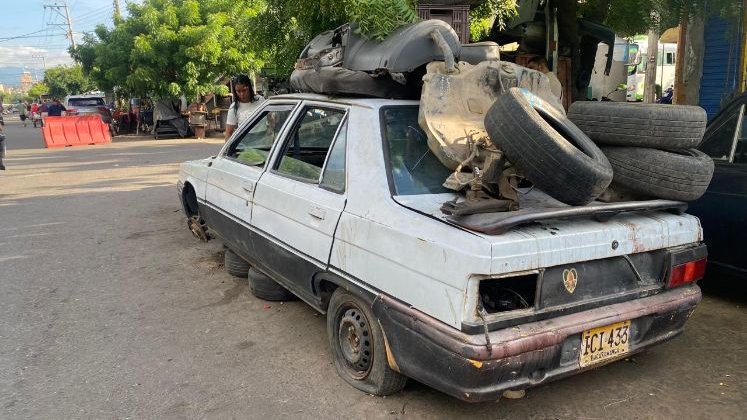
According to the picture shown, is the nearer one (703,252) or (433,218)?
(433,218)

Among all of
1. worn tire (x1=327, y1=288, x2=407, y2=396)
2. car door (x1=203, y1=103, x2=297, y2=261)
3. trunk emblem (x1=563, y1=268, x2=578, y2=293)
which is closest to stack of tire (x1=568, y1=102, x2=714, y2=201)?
trunk emblem (x1=563, y1=268, x2=578, y2=293)

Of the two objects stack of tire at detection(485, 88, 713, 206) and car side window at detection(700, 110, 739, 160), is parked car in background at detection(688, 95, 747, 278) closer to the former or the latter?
car side window at detection(700, 110, 739, 160)

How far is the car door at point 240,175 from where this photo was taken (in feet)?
13.6

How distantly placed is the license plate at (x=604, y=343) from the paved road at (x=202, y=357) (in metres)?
0.37

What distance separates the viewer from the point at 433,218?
102 inches

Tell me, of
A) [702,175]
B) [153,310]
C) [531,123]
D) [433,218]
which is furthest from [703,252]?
[153,310]

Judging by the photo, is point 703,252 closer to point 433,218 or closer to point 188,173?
point 433,218

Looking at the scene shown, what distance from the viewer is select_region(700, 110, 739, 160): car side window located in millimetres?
4223

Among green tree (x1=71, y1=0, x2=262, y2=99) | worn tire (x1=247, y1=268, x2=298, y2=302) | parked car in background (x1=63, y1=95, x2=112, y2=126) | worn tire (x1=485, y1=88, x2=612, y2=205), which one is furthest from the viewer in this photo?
parked car in background (x1=63, y1=95, x2=112, y2=126)

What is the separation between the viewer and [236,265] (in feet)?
16.8

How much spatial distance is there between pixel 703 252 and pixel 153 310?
3.82 m

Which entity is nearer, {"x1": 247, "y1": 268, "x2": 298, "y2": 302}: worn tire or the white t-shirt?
{"x1": 247, "y1": 268, "x2": 298, "y2": 302}: worn tire

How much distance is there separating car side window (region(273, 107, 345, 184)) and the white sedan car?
14 mm

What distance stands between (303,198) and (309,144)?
0.62 m
